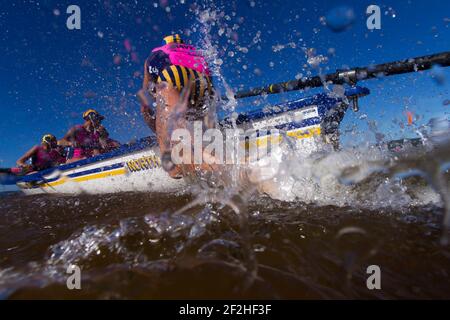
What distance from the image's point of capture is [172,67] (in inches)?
135

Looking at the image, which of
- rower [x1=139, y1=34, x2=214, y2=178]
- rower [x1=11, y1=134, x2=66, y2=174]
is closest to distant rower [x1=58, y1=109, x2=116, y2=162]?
rower [x1=11, y1=134, x2=66, y2=174]

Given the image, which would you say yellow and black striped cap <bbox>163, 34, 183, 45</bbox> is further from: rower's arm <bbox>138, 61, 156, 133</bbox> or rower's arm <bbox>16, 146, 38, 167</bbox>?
rower's arm <bbox>16, 146, 38, 167</bbox>

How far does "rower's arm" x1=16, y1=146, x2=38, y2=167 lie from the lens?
8.88 m

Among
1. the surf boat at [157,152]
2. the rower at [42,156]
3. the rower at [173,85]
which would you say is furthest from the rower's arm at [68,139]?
the rower at [173,85]

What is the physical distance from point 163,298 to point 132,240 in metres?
0.66

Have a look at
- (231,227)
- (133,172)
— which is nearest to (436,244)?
(231,227)

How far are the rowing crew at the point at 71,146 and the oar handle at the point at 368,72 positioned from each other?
6618mm

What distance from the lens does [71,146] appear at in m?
8.63

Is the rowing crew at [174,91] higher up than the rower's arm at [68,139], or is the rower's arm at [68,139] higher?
the rower's arm at [68,139]

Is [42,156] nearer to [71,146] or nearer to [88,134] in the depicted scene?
[71,146]

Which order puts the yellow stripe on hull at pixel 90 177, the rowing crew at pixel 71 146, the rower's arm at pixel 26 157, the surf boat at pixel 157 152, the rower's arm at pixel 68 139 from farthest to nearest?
the rower's arm at pixel 68 139
the rower's arm at pixel 26 157
the rowing crew at pixel 71 146
the yellow stripe on hull at pixel 90 177
the surf boat at pixel 157 152

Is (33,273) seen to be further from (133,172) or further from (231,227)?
(133,172)

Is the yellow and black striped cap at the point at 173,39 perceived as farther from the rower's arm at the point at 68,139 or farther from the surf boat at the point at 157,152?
the rower's arm at the point at 68,139

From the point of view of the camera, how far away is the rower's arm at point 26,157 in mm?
8883
